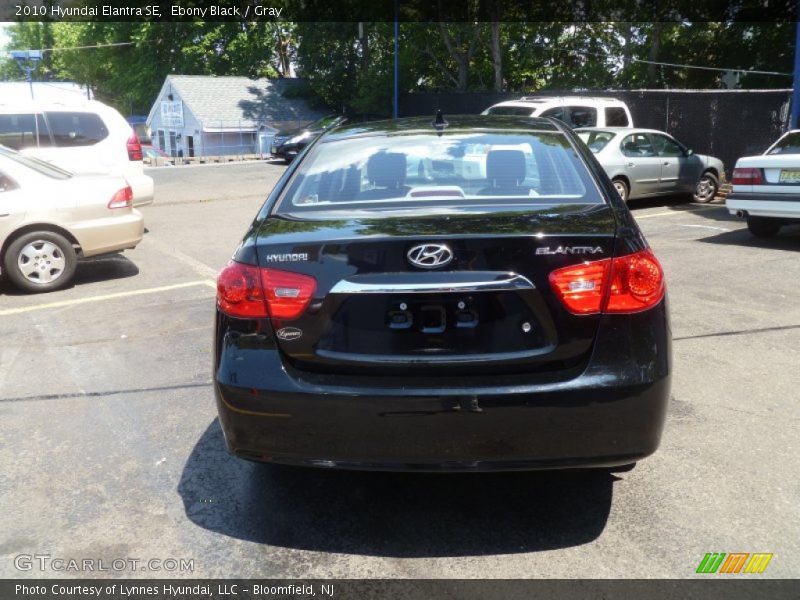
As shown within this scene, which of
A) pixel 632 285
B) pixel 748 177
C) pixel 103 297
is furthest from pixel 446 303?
pixel 748 177

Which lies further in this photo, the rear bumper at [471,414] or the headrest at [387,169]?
Answer: the headrest at [387,169]

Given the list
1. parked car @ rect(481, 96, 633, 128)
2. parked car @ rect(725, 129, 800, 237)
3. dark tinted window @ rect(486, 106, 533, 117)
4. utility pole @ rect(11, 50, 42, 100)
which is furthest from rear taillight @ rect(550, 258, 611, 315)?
utility pole @ rect(11, 50, 42, 100)

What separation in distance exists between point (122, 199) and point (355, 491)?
5.77m

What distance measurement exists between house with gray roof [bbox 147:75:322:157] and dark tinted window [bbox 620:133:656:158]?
3995 centimetres

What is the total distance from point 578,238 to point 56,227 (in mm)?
6522

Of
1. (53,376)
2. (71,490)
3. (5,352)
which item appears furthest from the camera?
(5,352)

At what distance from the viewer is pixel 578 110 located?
1702 centimetres

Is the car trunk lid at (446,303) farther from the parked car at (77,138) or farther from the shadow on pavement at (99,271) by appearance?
the parked car at (77,138)

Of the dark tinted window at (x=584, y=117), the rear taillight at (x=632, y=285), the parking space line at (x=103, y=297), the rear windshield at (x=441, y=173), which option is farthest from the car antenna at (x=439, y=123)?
the dark tinted window at (x=584, y=117)

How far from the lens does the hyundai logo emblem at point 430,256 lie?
2938 millimetres

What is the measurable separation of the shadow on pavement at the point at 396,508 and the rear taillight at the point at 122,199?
16.8 ft

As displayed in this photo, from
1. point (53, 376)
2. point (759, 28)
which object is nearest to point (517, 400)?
point (53, 376)

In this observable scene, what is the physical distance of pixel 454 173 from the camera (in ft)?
12.5

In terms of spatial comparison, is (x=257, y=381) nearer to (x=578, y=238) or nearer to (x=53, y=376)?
(x=578, y=238)
